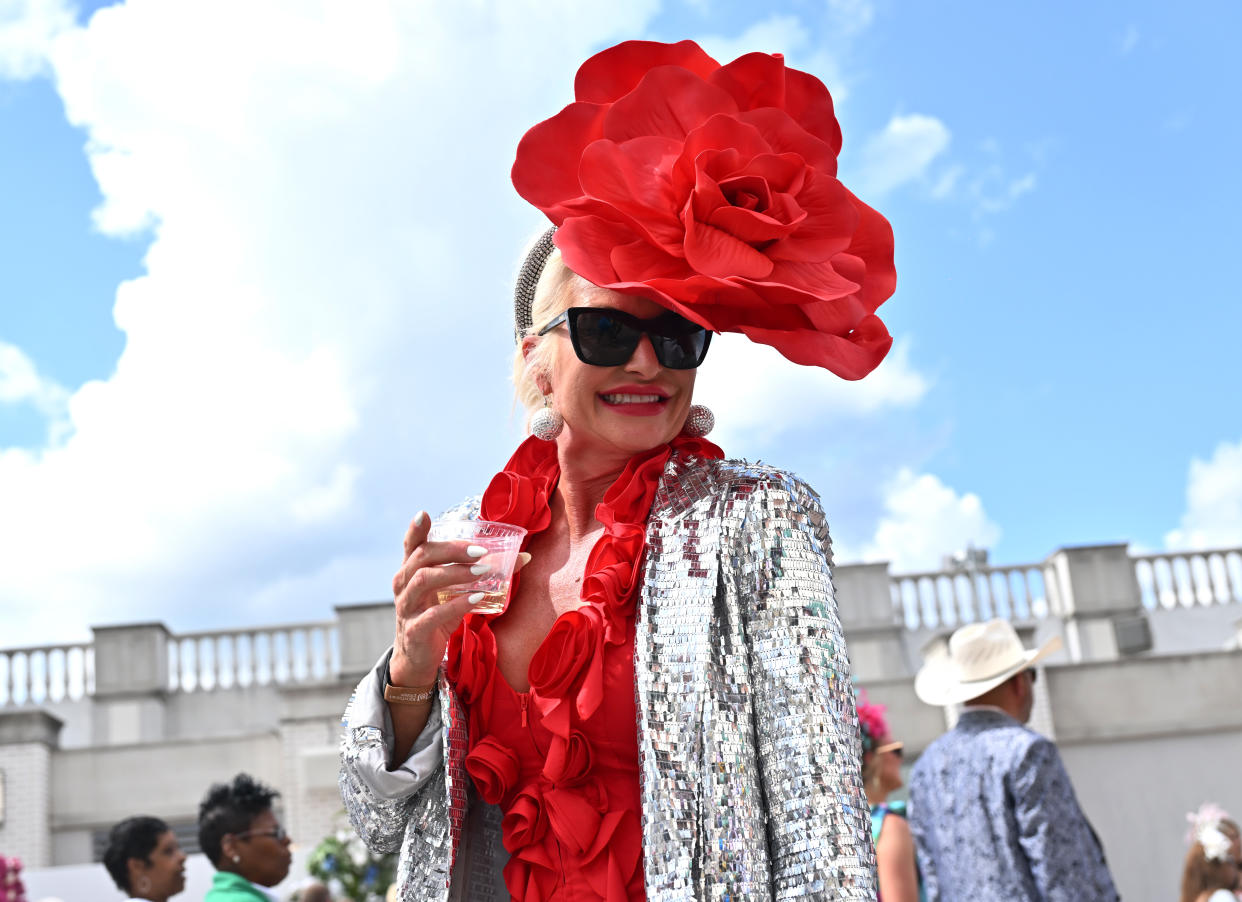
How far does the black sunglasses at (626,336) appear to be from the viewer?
203 centimetres

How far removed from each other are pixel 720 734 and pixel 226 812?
4.72 m

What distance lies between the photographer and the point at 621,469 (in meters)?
2.23

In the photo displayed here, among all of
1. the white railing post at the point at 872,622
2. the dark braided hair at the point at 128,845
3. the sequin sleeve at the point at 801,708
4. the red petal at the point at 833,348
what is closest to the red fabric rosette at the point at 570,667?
the sequin sleeve at the point at 801,708

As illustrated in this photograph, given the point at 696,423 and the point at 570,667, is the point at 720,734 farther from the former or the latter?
the point at 696,423

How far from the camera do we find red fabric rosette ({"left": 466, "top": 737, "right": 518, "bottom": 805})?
6.61 ft

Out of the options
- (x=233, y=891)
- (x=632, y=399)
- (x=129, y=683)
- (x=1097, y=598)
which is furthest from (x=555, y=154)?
(x=1097, y=598)

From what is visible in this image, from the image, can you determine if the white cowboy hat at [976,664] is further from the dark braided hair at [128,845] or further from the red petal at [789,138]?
the red petal at [789,138]

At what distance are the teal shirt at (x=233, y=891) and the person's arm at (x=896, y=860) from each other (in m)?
2.57

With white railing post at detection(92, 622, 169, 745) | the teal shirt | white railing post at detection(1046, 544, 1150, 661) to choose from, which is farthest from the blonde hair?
white railing post at detection(1046, 544, 1150, 661)

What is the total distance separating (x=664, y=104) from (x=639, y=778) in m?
0.98

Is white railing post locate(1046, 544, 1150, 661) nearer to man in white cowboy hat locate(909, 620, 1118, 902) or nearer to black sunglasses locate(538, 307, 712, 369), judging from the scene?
man in white cowboy hat locate(909, 620, 1118, 902)

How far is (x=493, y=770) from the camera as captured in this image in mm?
2020

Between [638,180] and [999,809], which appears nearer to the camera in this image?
[638,180]

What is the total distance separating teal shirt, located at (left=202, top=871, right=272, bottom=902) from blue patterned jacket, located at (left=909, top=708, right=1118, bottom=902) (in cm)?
278
